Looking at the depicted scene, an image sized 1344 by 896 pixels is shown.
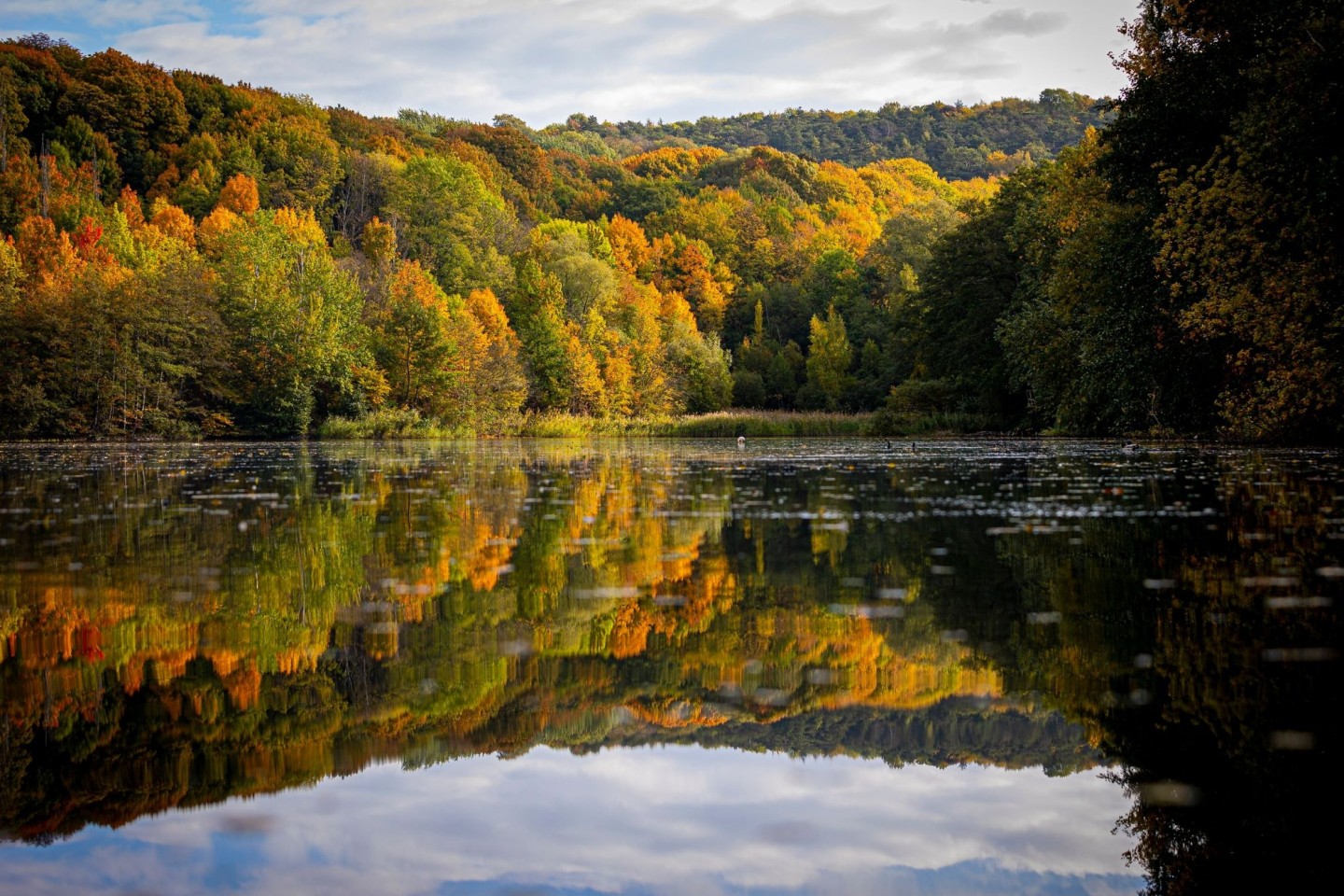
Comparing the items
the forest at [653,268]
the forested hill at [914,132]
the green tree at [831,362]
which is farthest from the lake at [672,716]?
the forested hill at [914,132]

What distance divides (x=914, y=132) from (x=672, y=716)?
179688 millimetres

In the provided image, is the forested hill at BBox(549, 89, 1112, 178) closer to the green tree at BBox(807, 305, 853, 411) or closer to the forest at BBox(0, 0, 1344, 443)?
the forest at BBox(0, 0, 1344, 443)

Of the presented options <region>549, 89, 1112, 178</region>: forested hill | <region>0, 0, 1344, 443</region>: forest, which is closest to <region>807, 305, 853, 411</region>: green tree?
<region>0, 0, 1344, 443</region>: forest

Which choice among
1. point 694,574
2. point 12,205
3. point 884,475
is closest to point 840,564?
point 694,574

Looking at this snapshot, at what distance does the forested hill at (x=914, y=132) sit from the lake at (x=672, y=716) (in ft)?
491

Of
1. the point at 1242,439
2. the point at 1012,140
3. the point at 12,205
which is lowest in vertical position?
the point at 1242,439

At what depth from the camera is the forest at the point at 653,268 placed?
2081 cm

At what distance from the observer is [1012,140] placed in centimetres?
16112

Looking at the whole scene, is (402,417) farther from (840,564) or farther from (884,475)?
(840,564)

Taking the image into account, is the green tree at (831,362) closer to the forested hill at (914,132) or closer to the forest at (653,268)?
the forest at (653,268)

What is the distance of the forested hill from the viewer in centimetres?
15800

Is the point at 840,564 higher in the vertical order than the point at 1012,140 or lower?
lower

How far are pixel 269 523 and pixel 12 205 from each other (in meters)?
75.3

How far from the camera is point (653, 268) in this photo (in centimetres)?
10456
